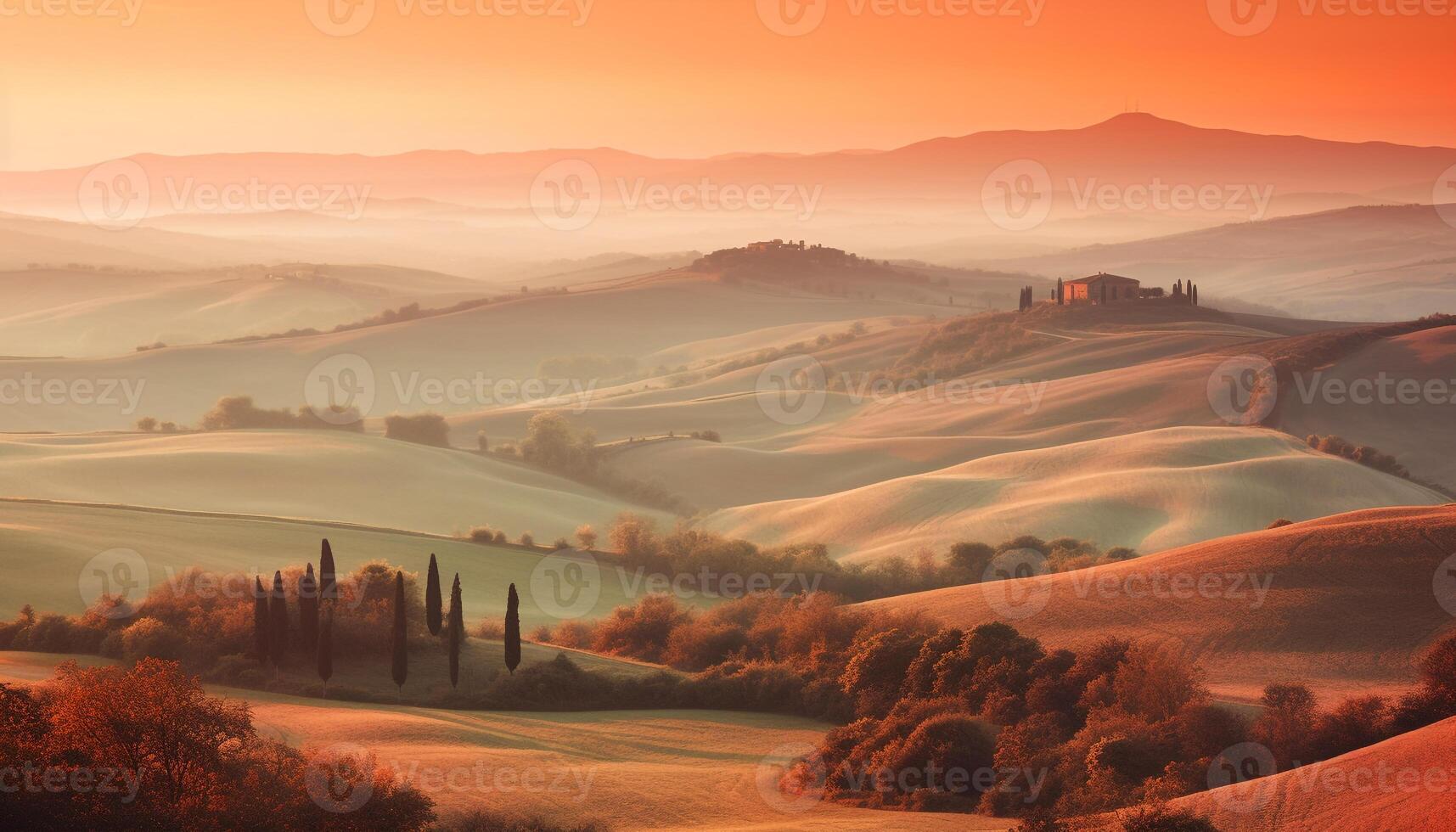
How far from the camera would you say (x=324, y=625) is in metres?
38.7

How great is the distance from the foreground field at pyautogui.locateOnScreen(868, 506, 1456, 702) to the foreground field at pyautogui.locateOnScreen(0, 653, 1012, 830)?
880 cm

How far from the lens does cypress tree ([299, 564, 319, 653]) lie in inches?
1593

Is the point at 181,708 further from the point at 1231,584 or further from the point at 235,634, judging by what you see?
the point at 1231,584

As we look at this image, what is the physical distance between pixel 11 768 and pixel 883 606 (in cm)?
2832

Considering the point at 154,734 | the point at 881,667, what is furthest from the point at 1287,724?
the point at 154,734

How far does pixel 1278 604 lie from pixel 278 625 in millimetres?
26796

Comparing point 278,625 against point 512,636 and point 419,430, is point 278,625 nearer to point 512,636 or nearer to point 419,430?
point 512,636

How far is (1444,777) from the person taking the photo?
78.3ft

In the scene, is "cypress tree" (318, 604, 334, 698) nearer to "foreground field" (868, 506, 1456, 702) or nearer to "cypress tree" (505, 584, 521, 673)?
"cypress tree" (505, 584, 521, 673)

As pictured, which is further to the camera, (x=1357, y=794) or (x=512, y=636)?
(x=512, y=636)

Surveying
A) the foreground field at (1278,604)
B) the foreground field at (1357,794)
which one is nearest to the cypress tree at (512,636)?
the foreground field at (1278,604)

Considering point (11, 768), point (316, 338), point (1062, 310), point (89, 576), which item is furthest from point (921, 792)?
point (316, 338)

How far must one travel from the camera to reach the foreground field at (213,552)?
47781 mm

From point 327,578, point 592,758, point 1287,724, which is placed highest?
point 327,578
